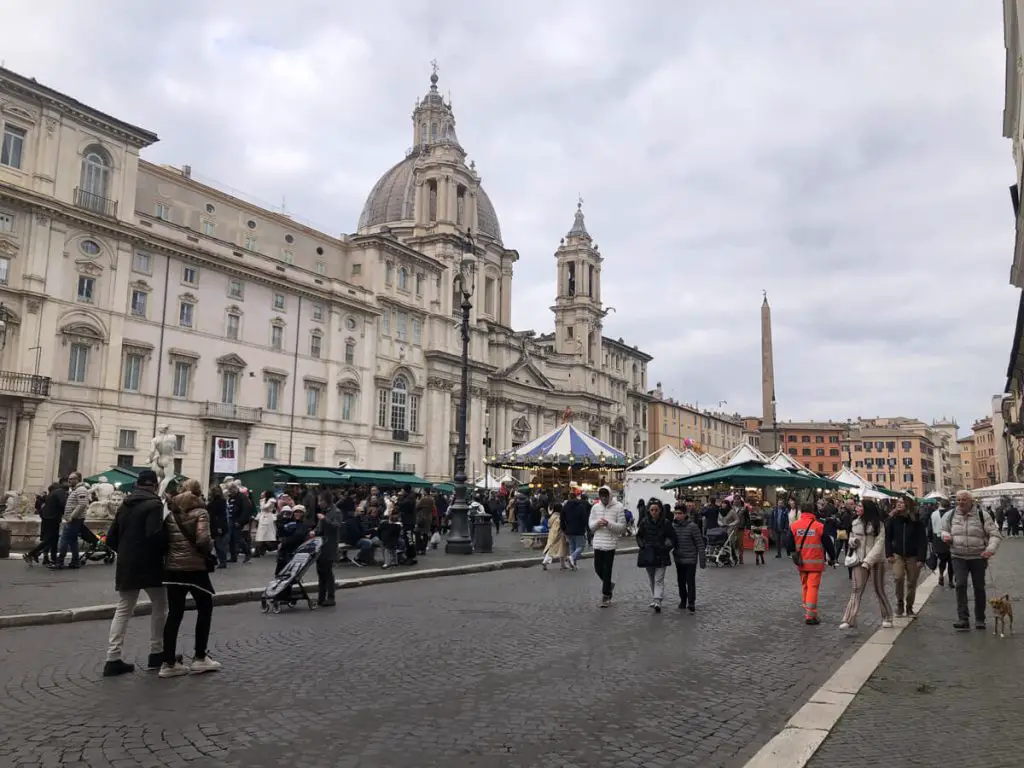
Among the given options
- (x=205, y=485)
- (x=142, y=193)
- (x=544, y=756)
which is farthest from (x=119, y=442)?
(x=544, y=756)

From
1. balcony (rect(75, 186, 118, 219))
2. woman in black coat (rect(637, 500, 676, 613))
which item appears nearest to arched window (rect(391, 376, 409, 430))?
balcony (rect(75, 186, 118, 219))

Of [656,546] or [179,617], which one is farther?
[656,546]

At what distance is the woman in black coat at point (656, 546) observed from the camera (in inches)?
444

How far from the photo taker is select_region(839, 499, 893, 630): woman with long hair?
9.79 meters

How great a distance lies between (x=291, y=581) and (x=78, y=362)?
95.4 ft

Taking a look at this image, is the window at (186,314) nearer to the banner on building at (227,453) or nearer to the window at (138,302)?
the window at (138,302)

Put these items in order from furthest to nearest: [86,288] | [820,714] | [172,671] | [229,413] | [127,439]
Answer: [229,413], [127,439], [86,288], [172,671], [820,714]

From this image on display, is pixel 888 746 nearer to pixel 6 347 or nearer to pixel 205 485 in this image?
pixel 6 347

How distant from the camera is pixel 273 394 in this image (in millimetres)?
44438

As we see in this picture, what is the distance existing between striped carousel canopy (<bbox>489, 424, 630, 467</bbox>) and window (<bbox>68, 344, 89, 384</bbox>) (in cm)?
1818

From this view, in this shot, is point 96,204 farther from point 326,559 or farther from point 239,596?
point 326,559

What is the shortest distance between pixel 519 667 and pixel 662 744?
235 cm

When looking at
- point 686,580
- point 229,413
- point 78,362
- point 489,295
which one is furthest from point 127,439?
point 489,295

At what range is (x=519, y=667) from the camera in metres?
7.36
